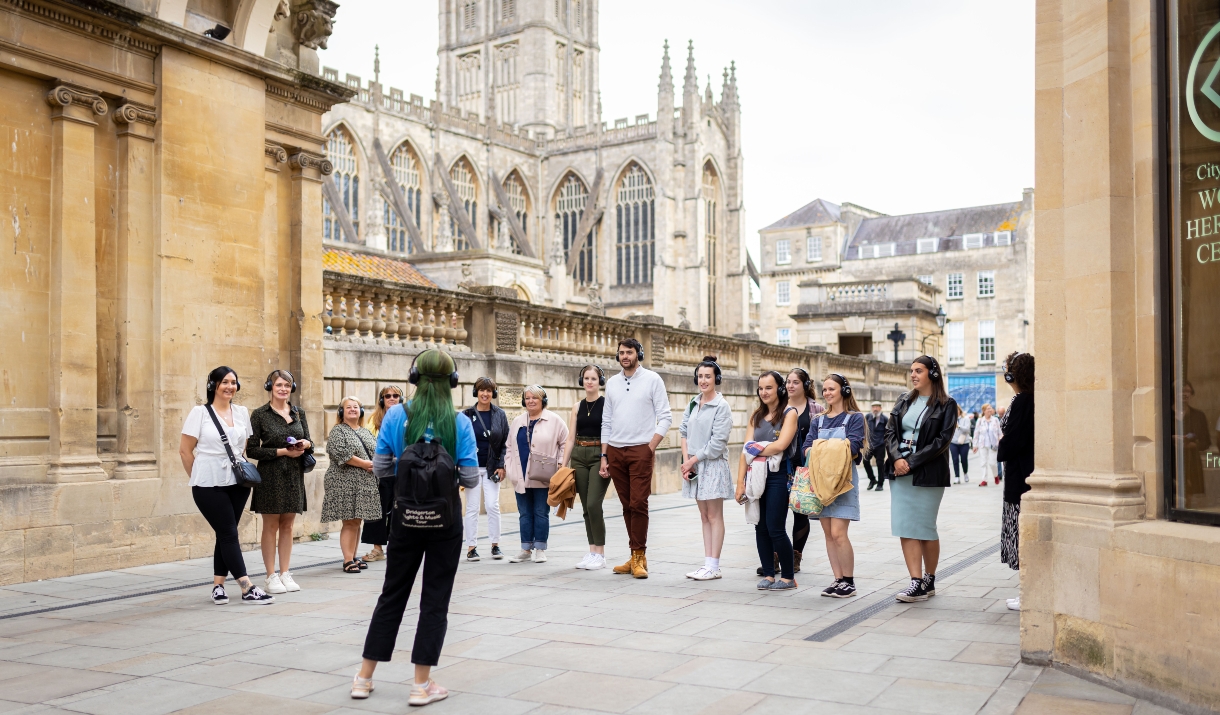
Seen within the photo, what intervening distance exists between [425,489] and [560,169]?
2516 inches

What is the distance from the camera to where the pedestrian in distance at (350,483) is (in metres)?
9.02

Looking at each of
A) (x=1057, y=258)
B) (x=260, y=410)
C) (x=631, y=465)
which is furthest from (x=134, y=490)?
(x=1057, y=258)

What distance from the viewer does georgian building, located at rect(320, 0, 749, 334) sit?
55.5 meters

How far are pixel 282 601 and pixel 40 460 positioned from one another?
2920 millimetres

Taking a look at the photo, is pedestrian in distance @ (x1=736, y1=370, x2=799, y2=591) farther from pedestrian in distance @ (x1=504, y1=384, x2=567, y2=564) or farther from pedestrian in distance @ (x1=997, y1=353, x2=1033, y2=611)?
pedestrian in distance @ (x1=504, y1=384, x2=567, y2=564)

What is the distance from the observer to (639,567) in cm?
877

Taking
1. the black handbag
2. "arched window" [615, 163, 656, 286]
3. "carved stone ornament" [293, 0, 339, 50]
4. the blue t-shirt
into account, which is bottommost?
the black handbag

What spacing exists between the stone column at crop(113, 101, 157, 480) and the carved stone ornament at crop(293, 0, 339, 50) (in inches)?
99.8

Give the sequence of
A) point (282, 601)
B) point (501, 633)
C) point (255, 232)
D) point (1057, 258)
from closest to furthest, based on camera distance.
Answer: point (1057, 258)
point (501, 633)
point (282, 601)
point (255, 232)

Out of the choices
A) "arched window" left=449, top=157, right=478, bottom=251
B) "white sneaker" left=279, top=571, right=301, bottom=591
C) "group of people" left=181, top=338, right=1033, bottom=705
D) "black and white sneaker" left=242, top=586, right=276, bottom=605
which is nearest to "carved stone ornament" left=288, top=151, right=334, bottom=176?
"group of people" left=181, top=338, right=1033, bottom=705

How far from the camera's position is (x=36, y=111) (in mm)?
9234

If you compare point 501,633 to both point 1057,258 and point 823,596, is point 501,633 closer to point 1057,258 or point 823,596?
point 823,596

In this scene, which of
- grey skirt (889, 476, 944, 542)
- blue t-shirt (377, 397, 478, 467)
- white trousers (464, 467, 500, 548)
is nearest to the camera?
blue t-shirt (377, 397, 478, 467)

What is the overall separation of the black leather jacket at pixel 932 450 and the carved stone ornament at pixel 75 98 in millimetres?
7461
